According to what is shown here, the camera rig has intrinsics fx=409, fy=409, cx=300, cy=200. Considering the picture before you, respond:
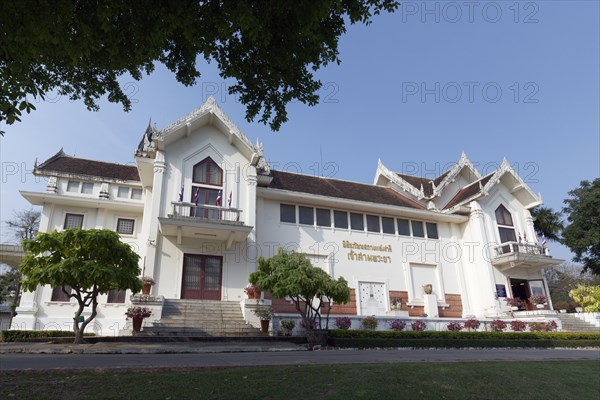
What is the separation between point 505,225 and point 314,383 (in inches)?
944

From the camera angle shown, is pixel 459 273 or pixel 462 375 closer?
pixel 462 375

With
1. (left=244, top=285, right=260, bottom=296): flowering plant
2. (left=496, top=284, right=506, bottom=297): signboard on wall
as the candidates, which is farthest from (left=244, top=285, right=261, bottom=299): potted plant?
(left=496, top=284, right=506, bottom=297): signboard on wall

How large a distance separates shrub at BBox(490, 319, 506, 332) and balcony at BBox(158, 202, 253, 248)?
521 inches

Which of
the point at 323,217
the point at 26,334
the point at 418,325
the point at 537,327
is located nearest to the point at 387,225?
the point at 323,217

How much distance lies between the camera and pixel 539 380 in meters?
8.16

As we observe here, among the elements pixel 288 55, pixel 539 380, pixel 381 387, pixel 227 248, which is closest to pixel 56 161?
pixel 227 248

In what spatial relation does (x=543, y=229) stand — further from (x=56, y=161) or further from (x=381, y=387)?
(x=56, y=161)

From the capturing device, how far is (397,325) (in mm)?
18281

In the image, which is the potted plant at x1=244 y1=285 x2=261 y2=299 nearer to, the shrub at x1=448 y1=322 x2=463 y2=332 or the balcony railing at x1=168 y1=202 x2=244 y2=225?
the balcony railing at x1=168 y1=202 x2=244 y2=225

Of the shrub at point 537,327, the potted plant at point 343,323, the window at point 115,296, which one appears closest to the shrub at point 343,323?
the potted plant at point 343,323

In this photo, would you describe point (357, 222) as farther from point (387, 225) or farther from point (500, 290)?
point (500, 290)

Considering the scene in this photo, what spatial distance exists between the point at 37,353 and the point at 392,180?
23985 mm

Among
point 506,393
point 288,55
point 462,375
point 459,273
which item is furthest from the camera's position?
point 459,273

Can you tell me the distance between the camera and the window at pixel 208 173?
20.5 metres
